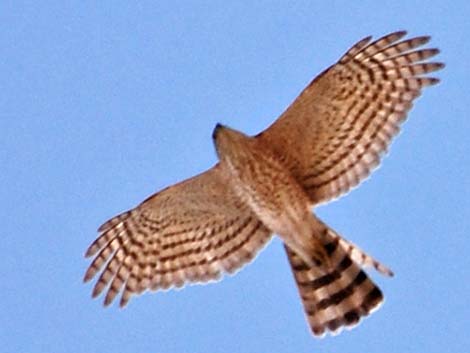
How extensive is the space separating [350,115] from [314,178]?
837 mm

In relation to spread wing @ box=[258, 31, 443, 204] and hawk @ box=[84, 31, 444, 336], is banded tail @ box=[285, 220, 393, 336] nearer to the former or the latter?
hawk @ box=[84, 31, 444, 336]

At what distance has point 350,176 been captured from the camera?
20.2m

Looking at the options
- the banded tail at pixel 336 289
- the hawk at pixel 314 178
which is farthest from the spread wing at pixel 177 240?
the banded tail at pixel 336 289

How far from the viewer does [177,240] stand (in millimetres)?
21125

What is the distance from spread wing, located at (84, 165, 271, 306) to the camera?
20.6 meters

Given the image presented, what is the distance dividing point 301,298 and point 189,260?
4.60ft

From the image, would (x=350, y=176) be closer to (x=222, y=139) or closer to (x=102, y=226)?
(x=222, y=139)

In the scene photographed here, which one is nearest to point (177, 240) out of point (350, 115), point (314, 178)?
point (314, 178)

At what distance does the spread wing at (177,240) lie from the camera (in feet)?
67.6

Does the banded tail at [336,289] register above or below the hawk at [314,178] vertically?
below

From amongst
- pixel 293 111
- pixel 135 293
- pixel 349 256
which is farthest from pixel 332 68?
pixel 135 293

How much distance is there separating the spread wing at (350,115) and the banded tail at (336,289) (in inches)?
27.2

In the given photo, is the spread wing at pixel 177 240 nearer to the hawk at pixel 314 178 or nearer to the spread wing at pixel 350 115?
the hawk at pixel 314 178

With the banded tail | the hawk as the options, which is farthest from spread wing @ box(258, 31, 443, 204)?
the banded tail
